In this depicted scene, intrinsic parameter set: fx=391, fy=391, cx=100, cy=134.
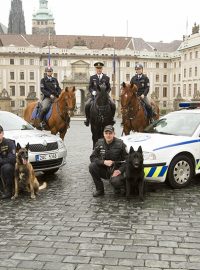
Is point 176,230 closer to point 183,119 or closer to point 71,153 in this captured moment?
point 183,119

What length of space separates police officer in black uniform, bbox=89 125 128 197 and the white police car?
153cm

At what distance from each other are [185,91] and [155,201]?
84052 mm

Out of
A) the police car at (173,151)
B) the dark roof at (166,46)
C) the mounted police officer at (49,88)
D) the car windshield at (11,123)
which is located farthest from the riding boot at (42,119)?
the dark roof at (166,46)

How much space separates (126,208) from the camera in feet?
23.6

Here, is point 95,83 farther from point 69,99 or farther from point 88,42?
point 88,42

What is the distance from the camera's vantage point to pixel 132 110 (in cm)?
1162

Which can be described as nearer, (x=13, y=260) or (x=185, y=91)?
(x=13, y=260)

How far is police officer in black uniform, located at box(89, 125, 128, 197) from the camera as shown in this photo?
316 inches

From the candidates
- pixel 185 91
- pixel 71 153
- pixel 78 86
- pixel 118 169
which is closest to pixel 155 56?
pixel 185 91

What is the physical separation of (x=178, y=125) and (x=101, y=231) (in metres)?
4.61

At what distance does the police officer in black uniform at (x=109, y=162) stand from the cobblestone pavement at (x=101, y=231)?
1.07 ft

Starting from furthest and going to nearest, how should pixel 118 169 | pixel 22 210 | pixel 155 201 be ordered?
pixel 118 169
pixel 155 201
pixel 22 210

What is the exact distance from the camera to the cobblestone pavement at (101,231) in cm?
487

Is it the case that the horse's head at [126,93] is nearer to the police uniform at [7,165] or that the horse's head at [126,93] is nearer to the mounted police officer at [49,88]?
the mounted police officer at [49,88]
